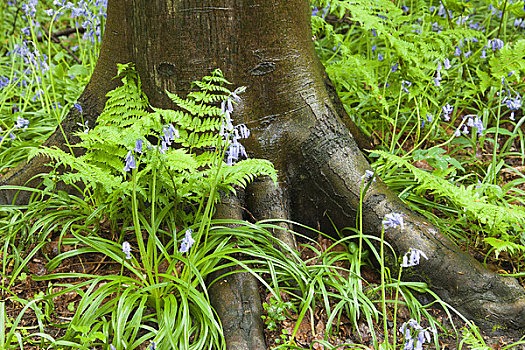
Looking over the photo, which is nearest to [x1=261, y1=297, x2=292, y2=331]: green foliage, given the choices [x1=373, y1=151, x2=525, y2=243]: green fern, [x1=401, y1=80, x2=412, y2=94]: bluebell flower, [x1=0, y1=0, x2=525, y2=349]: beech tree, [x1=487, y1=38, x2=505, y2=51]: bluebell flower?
[x1=0, y1=0, x2=525, y2=349]: beech tree

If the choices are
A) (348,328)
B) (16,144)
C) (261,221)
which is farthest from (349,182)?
(16,144)

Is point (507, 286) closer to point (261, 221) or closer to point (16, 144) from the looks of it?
point (261, 221)

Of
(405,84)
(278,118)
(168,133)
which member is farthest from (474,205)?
(168,133)

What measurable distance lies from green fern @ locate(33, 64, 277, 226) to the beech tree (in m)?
0.17

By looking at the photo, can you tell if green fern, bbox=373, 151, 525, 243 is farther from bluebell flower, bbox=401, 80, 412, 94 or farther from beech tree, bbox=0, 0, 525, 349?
bluebell flower, bbox=401, 80, 412, 94

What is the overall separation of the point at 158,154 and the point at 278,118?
0.78 m

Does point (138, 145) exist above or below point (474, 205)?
above

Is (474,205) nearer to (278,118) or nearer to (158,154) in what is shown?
(278,118)

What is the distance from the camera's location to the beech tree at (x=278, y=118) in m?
2.08

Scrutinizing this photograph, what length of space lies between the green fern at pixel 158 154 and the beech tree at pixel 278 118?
0.57 ft

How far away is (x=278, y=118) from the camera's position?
232cm

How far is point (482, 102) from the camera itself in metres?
3.58

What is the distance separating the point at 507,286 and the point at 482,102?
1.90 m

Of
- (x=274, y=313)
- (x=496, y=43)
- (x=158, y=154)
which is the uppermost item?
(x=496, y=43)
